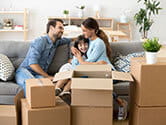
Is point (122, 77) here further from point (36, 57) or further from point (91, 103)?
point (36, 57)

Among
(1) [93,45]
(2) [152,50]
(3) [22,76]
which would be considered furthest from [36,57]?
(2) [152,50]

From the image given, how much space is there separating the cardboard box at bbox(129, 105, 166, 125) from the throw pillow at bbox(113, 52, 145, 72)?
3.56ft

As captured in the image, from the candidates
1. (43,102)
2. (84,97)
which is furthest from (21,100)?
(84,97)

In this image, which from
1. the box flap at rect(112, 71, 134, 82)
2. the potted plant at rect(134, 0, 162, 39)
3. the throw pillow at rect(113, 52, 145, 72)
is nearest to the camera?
the box flap at rect(112, 71, 134, 82)

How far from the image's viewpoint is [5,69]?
11.2ft

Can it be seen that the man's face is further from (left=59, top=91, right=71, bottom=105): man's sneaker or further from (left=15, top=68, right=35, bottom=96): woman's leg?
(left=59, top=91, right=71, bottom=105): man's sneaker

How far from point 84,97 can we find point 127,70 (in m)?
1.24

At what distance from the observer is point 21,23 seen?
26.1ft

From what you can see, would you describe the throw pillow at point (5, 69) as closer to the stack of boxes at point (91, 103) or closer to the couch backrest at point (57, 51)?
the couch backrest at point (57, 51)

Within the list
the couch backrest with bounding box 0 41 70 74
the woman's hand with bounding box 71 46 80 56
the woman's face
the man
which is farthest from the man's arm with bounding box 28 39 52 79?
the woman's face

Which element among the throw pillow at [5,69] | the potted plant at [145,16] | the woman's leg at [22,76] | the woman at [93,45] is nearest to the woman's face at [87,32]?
the woman at [93,45]

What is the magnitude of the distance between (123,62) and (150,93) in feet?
3.77

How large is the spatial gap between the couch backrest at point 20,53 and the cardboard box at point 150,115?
146cm

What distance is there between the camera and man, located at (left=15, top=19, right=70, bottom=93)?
349cm
